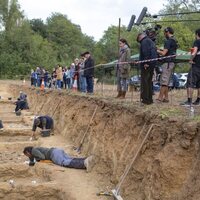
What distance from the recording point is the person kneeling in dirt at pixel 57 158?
12.5 meters

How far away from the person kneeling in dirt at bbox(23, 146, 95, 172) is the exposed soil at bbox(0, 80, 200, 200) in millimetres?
253

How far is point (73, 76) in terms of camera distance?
77.2ft

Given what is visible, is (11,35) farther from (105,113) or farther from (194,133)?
(194,133)

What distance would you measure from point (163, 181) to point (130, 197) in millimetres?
1290

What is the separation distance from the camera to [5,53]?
2596 inches

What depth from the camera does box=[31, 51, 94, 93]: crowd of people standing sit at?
18027 mm

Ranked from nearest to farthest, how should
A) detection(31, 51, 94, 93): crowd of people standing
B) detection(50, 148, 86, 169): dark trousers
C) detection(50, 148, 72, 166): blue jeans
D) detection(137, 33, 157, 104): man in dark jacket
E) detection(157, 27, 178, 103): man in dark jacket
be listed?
detection(137, 33, 157, 104): man in dark jacket
detection(157, 27, 178, 103): man in dark jacket
detection(50, 148, 86, 169): dark trousers
detection(50, 148, 72, 166): blue jeans
detection(31, 51, 94, 93): crowd of people standing

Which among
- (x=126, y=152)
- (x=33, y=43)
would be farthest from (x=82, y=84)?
(x=33, y=43)

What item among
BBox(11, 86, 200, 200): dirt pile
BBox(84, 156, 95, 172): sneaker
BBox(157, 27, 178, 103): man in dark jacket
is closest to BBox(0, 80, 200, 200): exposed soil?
BBox(11, 86, 200, 200): dirt pile

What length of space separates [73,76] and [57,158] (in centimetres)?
1048

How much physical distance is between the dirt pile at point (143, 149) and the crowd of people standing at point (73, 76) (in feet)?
5.47

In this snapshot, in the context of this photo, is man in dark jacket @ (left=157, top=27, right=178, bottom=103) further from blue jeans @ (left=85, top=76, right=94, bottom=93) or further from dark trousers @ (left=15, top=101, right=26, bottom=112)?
dark trousers @ (left=15, top=101, right=26, bottom=112)

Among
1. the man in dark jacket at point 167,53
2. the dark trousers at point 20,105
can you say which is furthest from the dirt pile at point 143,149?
the dark trousers at point 20,105

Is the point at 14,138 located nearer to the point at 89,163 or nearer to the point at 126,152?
the point at 89,163
